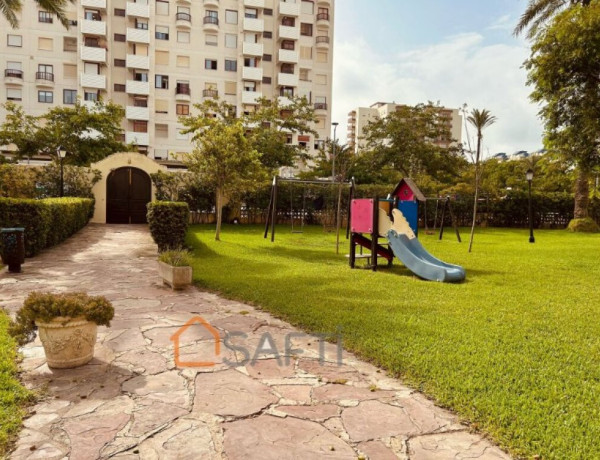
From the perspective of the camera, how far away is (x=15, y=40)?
42781mm

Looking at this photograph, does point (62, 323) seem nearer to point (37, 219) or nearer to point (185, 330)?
point (185, 330)

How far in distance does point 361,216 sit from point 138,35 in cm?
4346

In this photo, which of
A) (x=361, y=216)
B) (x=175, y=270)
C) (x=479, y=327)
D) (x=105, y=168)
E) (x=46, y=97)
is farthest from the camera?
(x=46, y=97)

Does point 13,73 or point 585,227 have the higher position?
point 13,73

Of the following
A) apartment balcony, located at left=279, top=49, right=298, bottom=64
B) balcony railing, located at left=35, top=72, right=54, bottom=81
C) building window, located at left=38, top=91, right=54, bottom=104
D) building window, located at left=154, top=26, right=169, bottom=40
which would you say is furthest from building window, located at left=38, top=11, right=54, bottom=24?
apartment balcony, located at left=279, top=49, right=298, bottom=64

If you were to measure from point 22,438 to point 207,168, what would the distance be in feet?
39.4

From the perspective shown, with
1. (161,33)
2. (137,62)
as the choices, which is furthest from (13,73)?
(161,33)

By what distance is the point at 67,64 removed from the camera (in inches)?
1741

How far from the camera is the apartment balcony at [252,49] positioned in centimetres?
4875

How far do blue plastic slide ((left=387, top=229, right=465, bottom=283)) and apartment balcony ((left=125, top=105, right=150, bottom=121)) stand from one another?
41235 mm

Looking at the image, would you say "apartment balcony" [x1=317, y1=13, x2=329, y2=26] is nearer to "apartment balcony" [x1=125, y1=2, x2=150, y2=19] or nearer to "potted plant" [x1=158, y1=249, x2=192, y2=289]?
"apartment balcony" [x1=125, y1=2, x2=150, y2=19]

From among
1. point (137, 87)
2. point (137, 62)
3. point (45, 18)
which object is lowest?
point (137, 87)

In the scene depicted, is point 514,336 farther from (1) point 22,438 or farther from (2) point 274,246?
(2) point 274,246

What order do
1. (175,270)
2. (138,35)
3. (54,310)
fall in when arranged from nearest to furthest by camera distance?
(54,310), (175,270), (138,35)
